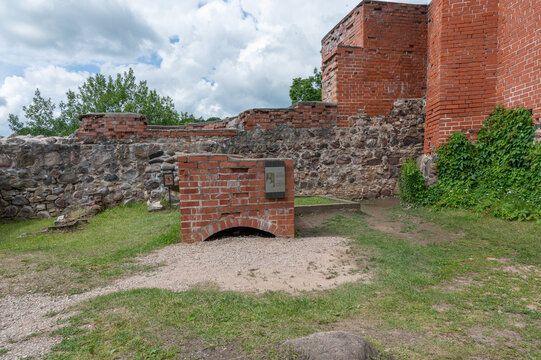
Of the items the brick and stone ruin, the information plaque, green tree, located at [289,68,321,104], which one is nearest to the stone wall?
the brick and stone ruin

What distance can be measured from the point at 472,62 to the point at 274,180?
5986mm

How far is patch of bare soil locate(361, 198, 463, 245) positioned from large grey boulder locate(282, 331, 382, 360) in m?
3.16

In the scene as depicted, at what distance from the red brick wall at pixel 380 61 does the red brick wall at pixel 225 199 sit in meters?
4.92

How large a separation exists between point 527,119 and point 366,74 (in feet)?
12.5

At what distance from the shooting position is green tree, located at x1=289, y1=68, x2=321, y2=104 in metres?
26.6

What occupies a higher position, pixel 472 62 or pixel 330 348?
pixel 472 62

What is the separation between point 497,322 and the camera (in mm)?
2127

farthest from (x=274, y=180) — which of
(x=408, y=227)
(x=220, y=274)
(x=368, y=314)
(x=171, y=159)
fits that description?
(x=171, y=159)

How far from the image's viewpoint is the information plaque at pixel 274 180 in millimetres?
4316

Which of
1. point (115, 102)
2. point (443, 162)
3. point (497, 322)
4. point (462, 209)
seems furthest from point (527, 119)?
point (115, 102)

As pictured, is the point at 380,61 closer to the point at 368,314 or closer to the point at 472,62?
the point at 472,62

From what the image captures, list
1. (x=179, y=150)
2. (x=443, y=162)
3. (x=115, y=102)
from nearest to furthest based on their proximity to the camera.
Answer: (x=443, y=162) < (x=179, y=150) < (x=115, y=102)

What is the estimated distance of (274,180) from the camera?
4.34 m

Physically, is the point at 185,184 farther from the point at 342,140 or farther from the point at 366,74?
the point at 366,74
